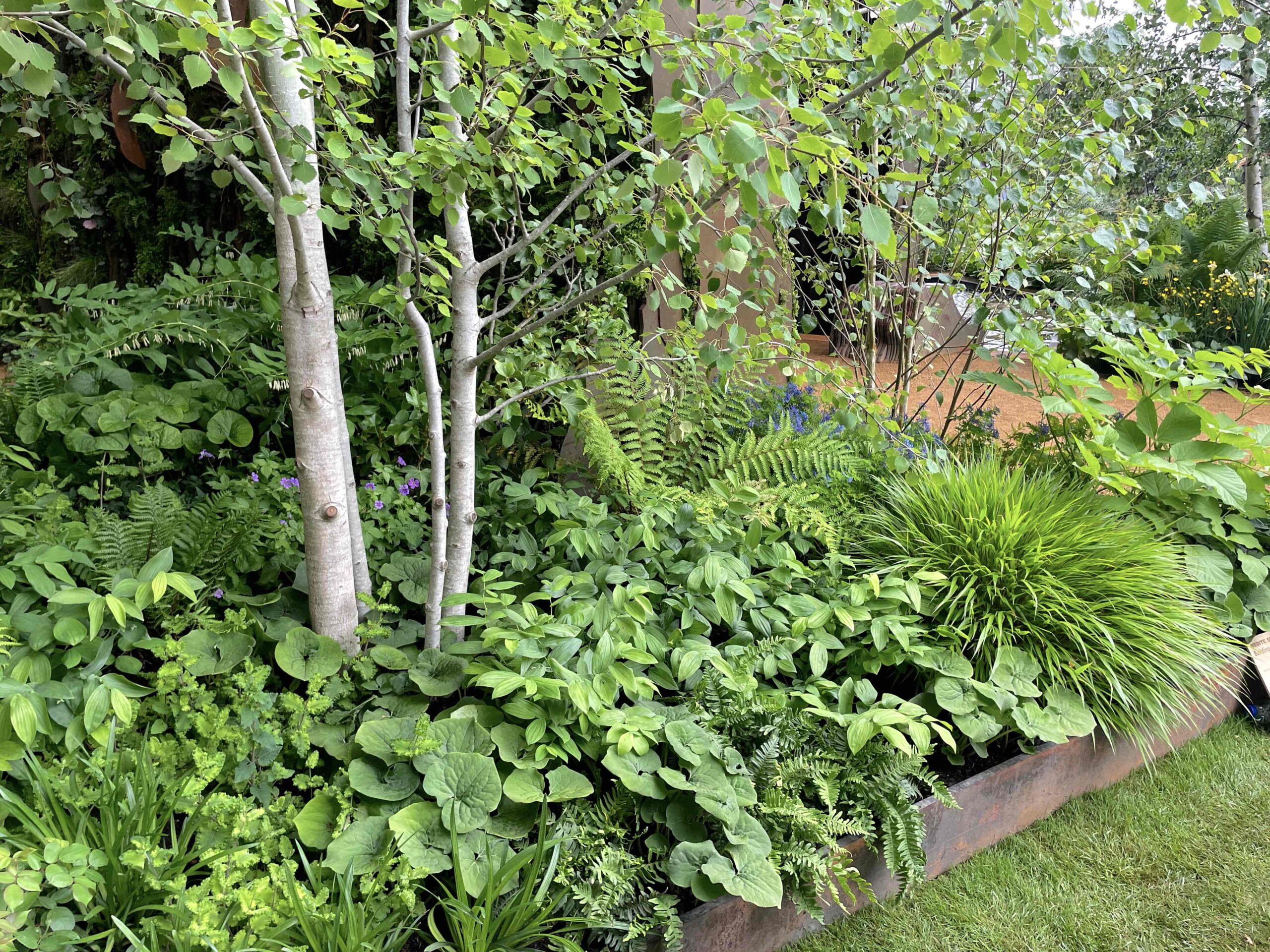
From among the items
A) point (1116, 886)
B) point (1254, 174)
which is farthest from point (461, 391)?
point (1254, 174)

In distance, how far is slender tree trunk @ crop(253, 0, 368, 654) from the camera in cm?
168

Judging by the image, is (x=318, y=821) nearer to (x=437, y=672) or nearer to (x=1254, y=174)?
(x=437, y=672)

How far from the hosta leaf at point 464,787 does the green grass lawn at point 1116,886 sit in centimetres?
80

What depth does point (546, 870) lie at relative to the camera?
152 centimetres

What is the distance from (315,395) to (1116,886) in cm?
230

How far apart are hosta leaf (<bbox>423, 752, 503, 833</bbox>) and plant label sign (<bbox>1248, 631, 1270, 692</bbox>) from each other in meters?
2.51

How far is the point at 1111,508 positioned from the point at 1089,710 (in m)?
0.80

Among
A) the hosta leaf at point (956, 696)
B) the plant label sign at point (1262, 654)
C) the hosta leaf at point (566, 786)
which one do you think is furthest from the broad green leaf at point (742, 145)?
the plant label sign at point (1262, 654)

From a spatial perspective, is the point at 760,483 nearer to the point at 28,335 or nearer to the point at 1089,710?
the point at 1089,710

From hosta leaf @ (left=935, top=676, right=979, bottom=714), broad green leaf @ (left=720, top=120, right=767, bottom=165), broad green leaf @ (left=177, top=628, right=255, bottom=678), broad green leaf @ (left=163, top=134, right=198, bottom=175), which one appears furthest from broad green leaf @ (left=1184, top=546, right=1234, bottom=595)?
broad green leaf @ (left=163, top=134, right=198, bottom=175)

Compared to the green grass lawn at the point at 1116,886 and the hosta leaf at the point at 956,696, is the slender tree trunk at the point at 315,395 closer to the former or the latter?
the green grass lawn at the point at 1116,886

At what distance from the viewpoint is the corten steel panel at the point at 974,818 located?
162cm

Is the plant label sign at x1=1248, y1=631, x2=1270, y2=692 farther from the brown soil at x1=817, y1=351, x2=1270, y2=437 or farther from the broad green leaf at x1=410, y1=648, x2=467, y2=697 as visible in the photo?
the broad green leaf at x1=410, y1=648, x2=467, y2=697

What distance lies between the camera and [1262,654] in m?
2.59
